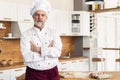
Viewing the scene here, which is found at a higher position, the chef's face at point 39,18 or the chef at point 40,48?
the chef's face at point 39,18

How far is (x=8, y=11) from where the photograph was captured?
16.2ft

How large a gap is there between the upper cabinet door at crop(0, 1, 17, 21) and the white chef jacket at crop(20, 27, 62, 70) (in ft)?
9.40

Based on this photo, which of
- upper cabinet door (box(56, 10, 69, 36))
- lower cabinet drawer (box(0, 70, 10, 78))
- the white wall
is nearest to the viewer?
lower cabinet drawer (box(0, 70, 10, 78))

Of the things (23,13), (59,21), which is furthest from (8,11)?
(59,21)

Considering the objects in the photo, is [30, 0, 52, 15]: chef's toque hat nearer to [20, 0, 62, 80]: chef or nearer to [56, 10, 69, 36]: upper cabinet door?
[20, 0, 62, 80]: chef

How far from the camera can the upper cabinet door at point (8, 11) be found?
4816 millimetres

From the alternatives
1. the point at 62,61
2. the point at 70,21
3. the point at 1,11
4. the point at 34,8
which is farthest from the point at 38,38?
the point at 70,21

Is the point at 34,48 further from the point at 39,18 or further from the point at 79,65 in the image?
the point at 79,65

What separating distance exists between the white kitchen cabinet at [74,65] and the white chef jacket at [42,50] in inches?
154

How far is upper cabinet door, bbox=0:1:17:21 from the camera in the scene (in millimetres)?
4816

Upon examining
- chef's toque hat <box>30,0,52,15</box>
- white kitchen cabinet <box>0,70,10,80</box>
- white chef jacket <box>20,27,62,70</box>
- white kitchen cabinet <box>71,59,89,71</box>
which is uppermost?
chef's toque hat <box>30,0,52,15</box>

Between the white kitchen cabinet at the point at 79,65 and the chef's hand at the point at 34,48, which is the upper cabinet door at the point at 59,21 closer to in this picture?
the white kitchen cabinet at the point at 79,65

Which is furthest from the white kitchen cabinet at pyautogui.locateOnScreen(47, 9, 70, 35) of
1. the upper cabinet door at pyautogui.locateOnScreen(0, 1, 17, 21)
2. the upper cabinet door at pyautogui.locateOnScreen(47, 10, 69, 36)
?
the upper cabinet door at pyautogui.locateOnScreen(0, 1, 17, 21)

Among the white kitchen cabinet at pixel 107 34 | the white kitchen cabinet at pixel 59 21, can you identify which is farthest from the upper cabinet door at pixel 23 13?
the white kitchen cabinet at pixel 107 34
